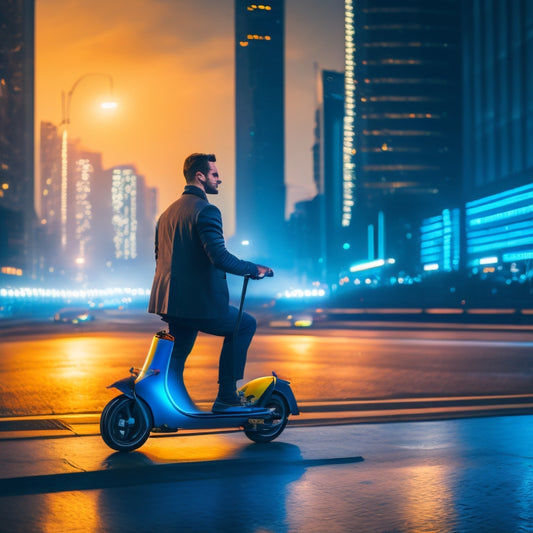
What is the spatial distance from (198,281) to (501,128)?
8779cm

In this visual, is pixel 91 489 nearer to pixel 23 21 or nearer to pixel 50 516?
pixel 50 516

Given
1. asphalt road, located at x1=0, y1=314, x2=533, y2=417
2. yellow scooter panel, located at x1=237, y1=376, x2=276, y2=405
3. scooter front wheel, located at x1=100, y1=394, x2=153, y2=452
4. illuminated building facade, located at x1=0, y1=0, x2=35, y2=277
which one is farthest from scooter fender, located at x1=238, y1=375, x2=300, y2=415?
illuminated building facade, located at x1=0, y1=0, x2=35, y2=277

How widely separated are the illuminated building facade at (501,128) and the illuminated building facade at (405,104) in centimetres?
7420

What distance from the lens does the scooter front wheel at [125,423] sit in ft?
21.6

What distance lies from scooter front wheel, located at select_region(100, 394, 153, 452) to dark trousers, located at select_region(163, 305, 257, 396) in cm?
48

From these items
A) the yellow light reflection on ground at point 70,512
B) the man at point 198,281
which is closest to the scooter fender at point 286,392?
the man at point 198,281

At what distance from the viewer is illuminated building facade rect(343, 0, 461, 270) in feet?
589

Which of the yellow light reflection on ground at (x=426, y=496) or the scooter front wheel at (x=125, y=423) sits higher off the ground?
the scooter front wheel at (x=125, y=423)

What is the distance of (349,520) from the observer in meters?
4.97

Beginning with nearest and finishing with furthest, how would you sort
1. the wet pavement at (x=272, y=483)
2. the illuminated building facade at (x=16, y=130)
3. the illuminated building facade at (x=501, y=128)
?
the wet pavement at (x=272, y=483), the illuminated building facade at (x=501, y=128), the illuminated building facade at (x=16, y=130)

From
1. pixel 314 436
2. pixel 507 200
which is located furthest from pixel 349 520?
pixel 507 200

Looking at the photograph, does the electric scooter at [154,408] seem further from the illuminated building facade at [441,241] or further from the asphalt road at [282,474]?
the illuminated building facade at [441,241]

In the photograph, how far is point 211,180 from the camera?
7188mm

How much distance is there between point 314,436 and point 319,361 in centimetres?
1015
